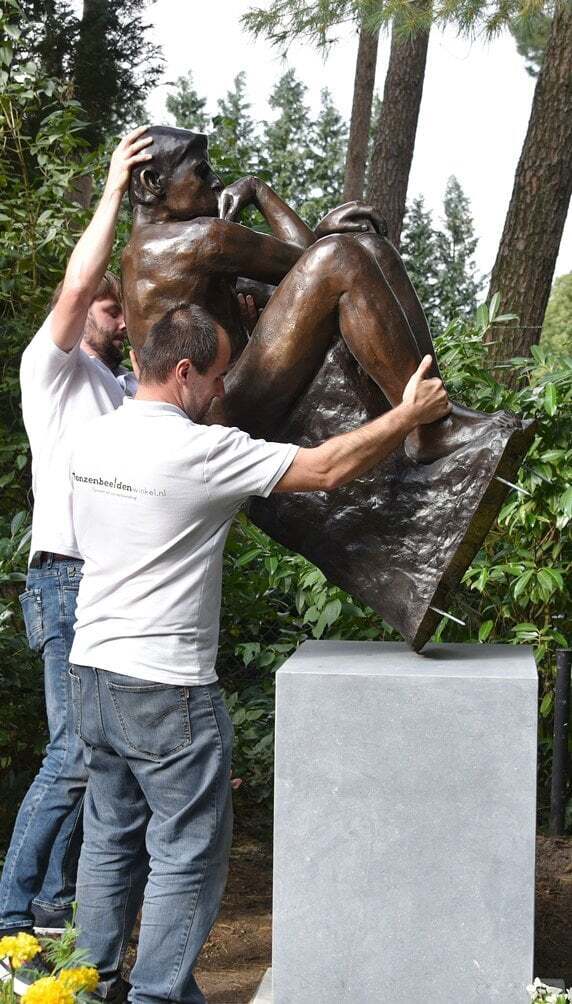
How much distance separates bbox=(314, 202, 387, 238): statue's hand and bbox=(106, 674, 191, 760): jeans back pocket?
4.30 ft

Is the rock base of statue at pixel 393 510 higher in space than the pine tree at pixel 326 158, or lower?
lower

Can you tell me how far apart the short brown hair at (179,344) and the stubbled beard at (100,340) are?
36.8 inches

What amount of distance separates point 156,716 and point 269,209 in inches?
59.6

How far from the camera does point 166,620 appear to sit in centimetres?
239

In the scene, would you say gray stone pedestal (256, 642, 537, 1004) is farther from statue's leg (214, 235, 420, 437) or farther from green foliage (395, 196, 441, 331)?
green foliage (395, 196, 441, 331)

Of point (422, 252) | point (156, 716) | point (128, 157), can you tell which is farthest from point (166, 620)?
point (422, 252)

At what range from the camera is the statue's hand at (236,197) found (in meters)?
3.21

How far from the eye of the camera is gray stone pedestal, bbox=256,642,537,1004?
8.93 ft

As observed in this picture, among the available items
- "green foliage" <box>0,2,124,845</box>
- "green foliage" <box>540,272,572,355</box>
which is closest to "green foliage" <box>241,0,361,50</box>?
"green foliage" <box>0,2,124,845</box>

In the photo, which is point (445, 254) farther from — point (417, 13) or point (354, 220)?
point (354, 220)

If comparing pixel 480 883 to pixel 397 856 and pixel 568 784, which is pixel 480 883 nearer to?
pixel 397 856

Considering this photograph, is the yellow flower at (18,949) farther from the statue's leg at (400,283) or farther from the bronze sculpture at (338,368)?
the statue's leg at (400,283)

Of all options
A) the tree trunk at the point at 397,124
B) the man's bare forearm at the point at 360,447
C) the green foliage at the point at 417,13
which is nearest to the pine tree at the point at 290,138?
the tree trunk at the point at 397,124

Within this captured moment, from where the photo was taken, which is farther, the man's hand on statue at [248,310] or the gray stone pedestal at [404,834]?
the man's hand on statue at [248,310]
